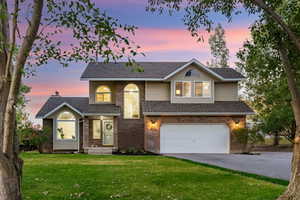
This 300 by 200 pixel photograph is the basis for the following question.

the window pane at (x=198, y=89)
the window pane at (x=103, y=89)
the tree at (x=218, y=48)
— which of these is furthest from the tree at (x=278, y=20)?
the tree at (x=218, y=48)

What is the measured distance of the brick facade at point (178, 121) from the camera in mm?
24344

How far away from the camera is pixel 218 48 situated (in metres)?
43.7

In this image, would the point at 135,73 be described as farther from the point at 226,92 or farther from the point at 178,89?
the point at 226,92

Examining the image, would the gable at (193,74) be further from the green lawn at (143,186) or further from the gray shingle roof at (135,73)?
the green lawn at (143,186)

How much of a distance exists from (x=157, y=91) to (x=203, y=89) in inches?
133

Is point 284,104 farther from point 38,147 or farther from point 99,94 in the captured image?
point 38,147

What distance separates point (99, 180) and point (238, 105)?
1688cm

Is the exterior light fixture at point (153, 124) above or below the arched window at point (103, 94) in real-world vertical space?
below

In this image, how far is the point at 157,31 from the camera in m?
22.0

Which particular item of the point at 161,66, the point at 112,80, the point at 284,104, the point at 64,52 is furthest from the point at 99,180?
the point at 284,104

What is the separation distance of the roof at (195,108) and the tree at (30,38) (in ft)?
58.8

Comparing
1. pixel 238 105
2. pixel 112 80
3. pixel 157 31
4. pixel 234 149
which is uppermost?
pixel 157 31

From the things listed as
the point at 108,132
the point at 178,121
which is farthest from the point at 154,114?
the point at 108,132

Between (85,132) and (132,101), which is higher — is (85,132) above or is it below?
below
